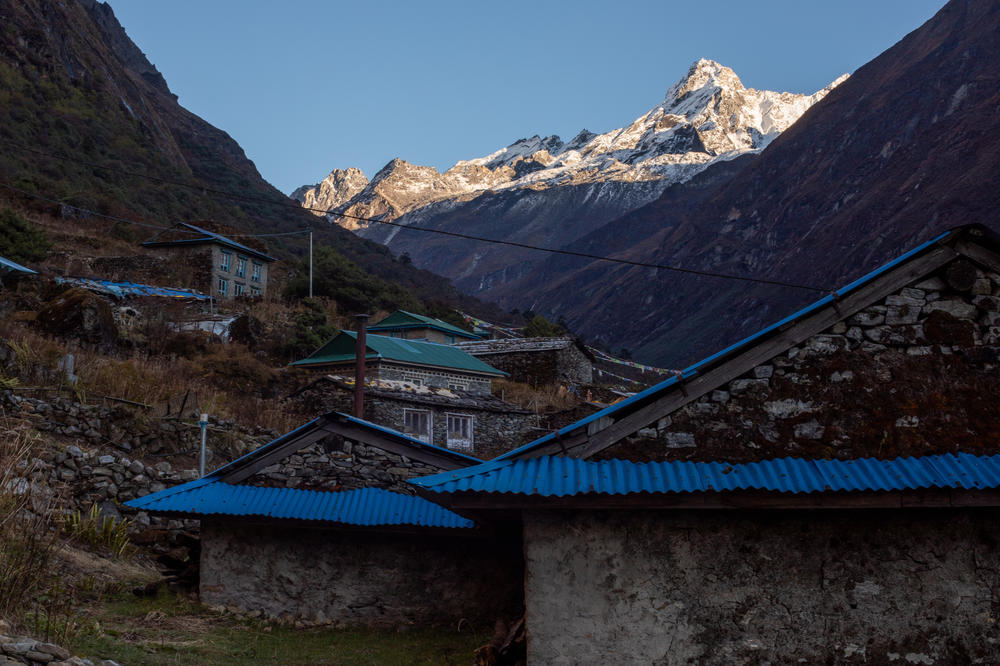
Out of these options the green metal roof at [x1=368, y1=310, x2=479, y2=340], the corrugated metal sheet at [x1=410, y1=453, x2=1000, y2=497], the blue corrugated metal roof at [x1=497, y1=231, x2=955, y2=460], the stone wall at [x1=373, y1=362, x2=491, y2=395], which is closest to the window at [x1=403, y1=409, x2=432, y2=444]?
the stone wall at [x1=373, y1=362, x2=491, y2=395]

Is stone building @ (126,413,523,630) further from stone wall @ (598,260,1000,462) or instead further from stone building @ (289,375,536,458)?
stone building @ (289,375,536,458)

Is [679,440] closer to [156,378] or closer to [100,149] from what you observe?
[156,378]

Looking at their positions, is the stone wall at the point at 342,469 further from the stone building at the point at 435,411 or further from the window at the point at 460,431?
the window at the point at 460,431

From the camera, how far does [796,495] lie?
302 inches

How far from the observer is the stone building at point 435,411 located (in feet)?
96.4

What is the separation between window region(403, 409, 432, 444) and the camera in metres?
31.8

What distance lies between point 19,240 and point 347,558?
33.2m

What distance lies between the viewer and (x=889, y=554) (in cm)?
791

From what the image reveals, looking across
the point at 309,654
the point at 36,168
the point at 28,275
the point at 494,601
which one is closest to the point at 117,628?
the point at 309,654

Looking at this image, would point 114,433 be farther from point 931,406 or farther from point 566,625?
point 931,406

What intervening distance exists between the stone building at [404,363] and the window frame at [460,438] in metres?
2.54

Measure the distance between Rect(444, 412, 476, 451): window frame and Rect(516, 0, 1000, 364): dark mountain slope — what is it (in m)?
65.5

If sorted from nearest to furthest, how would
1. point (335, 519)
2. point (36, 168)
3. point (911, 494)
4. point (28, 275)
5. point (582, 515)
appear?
point (911, 494) → point (582, 515) → point (335, 519) → point (28, 275) → point (36, 168)

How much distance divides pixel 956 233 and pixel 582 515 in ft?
16.0
